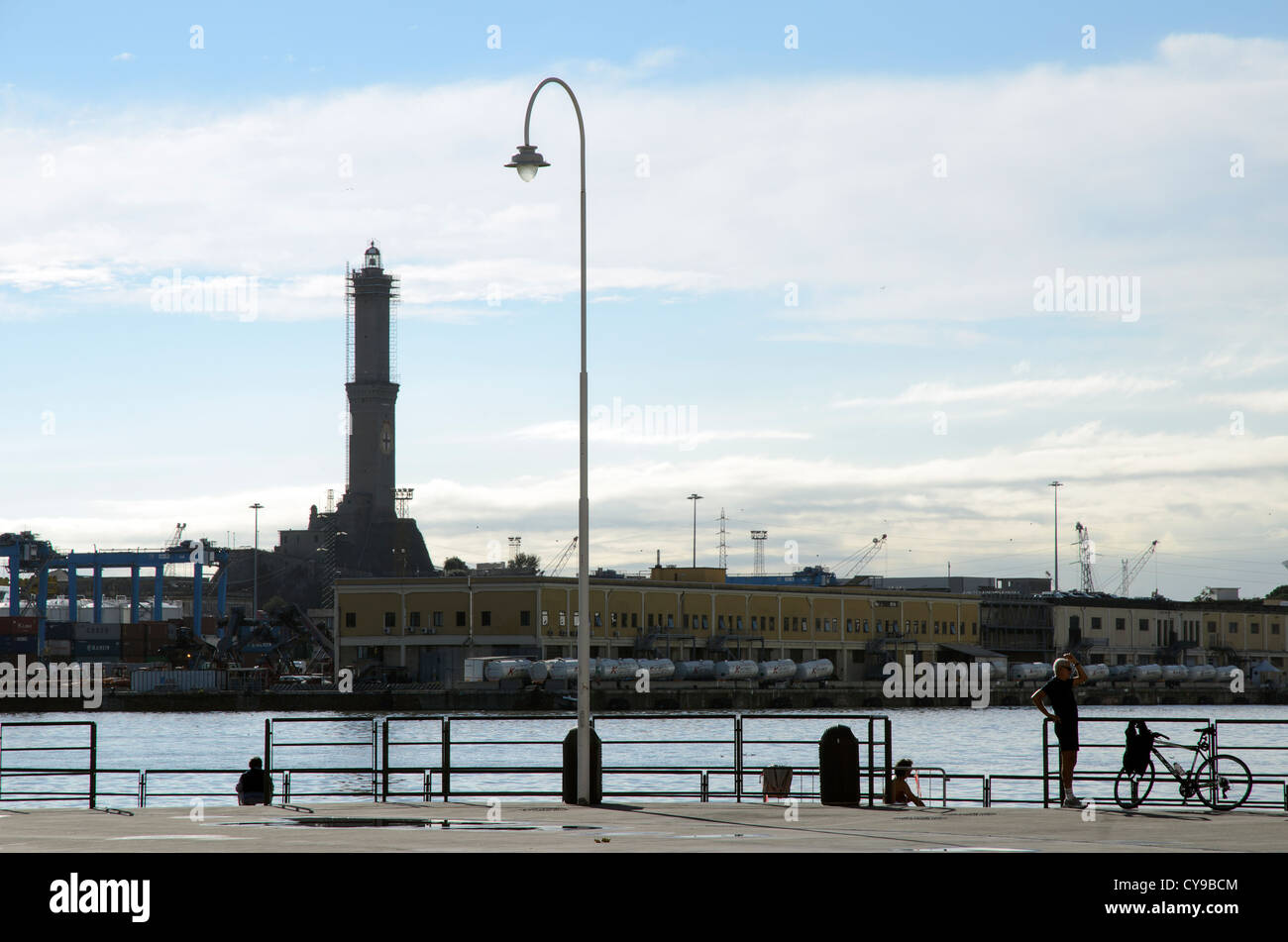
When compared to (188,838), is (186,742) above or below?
below

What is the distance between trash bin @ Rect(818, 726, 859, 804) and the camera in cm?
2433

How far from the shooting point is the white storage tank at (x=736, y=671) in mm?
144125

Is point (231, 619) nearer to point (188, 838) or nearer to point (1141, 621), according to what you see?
point (1141, 621)

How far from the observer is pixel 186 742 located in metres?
102

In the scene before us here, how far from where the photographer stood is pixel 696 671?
144 m

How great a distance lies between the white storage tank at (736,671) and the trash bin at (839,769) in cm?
11947

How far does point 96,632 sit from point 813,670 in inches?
3248

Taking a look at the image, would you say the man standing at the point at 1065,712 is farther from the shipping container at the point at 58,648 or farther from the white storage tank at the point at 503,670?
the shipping container at the point at 58,648

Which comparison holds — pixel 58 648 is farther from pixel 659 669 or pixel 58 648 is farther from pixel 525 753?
pixel 525 753

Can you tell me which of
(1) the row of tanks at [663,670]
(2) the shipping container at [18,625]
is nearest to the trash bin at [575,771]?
(1) the row of tanks at [663,670]

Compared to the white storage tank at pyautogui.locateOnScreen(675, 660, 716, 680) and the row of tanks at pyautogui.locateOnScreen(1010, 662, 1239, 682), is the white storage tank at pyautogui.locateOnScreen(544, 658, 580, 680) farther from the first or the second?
the row of tanks at pyautogui.locateOnScreen(1010, 662, 1239, 682)

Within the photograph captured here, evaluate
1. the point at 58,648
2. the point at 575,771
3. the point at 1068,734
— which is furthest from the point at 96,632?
the point at 1068,734

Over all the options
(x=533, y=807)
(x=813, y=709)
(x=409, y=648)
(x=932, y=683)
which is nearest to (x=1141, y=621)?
(x=932, y=683)

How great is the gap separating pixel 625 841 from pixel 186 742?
89.9m
